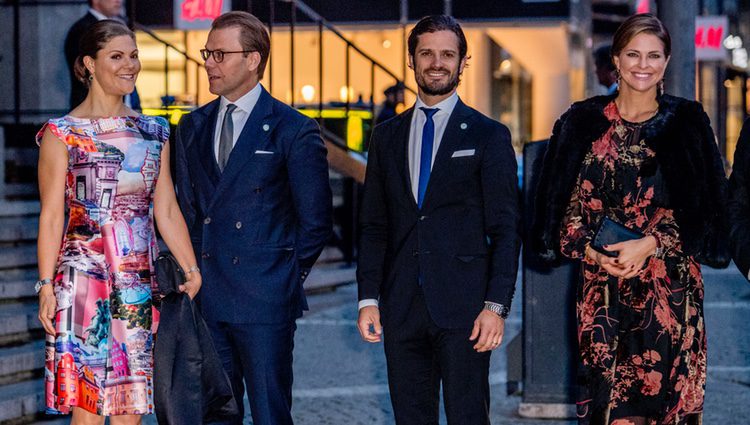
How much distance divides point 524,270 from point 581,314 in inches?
87.7

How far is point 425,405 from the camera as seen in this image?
451 centimetres

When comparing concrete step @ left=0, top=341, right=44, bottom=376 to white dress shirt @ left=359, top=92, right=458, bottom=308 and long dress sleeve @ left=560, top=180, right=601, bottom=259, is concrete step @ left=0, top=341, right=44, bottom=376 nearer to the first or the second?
white dress shirt @ left=359, top=92, right=458, bottom=308

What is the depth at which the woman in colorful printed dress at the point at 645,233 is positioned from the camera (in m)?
4.35

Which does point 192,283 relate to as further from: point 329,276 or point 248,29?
point 329,276

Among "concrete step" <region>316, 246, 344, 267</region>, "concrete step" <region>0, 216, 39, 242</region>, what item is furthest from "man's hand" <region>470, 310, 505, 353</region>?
"concrete step" <region>316, 246, 344, 267</region>

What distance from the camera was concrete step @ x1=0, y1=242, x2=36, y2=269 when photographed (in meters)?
8.25

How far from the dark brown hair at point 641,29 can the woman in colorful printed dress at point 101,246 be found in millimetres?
1900

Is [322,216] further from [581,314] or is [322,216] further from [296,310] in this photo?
[581,314]

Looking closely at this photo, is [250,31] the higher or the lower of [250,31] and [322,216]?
the higher

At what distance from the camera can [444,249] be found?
175 inches

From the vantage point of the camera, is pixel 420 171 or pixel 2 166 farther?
pixel 2 166

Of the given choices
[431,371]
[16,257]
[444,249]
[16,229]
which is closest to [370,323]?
[431,371]

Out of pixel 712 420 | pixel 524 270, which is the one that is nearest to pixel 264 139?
pixel 524 270

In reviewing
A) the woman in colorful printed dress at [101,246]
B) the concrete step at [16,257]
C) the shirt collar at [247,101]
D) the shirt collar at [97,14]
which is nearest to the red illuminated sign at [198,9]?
the shirt collar at [97,14]
